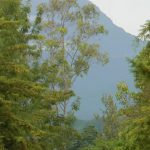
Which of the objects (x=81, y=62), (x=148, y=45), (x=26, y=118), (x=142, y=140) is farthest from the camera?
(x=81, y=62)

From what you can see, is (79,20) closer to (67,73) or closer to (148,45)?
(67,73)

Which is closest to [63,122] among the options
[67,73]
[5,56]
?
[67,73]

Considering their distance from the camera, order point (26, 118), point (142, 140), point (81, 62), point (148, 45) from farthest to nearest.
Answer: point (81, 62) → point (148, 45) → point (26, 118) → point (142, 140)

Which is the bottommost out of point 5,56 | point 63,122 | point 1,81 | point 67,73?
point 1,81

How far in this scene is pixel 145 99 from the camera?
14.0 meters

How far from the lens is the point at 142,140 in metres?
12.9

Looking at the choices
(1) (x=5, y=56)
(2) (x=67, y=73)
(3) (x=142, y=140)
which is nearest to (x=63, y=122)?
(2) (x=67, y=73)

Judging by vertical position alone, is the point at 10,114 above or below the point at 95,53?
below

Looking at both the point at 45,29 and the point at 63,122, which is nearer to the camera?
the point at 63,122

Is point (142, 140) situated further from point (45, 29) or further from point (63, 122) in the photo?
point (45, 29)

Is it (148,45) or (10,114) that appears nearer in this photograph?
(10,114)

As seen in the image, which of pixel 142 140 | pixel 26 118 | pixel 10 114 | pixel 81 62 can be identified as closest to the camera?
pixel 142 140

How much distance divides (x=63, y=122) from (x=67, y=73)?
1314 cm

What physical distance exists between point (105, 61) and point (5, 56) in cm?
2953
